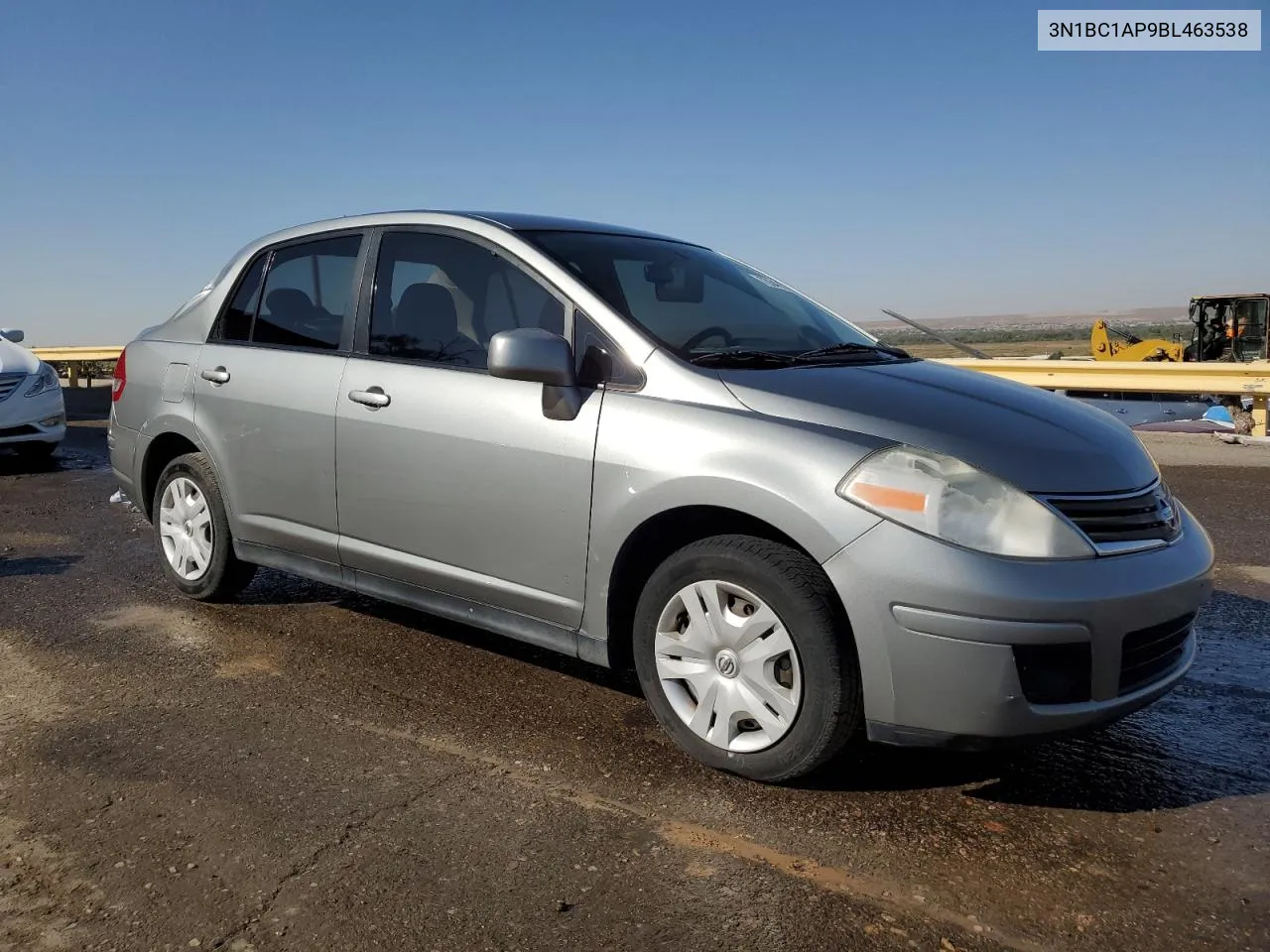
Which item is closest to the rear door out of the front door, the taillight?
the front door

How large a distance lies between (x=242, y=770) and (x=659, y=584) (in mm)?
1382

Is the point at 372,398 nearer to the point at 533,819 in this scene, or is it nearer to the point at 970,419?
the point at 533,819

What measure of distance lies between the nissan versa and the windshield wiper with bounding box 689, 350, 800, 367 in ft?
0.05

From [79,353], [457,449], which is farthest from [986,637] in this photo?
[79,353]

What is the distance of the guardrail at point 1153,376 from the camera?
11211mm

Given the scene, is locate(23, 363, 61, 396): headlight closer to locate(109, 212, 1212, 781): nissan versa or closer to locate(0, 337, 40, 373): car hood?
locate(0, 337, 40, 373): car hood

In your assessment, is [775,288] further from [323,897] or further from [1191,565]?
[323,897]


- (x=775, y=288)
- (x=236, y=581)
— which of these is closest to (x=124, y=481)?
(x=236, y=581)

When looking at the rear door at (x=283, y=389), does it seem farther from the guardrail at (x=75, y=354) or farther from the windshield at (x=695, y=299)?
the guardrail at (x=75, y=354)

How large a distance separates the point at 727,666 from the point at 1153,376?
1042 centimetres

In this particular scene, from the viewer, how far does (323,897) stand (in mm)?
2490

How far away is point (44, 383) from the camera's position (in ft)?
33.6

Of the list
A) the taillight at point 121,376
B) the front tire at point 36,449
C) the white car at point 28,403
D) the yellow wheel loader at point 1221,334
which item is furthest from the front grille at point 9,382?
the yellow wheel loader at point 1221,334

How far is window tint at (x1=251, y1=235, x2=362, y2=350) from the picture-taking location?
443 cm
